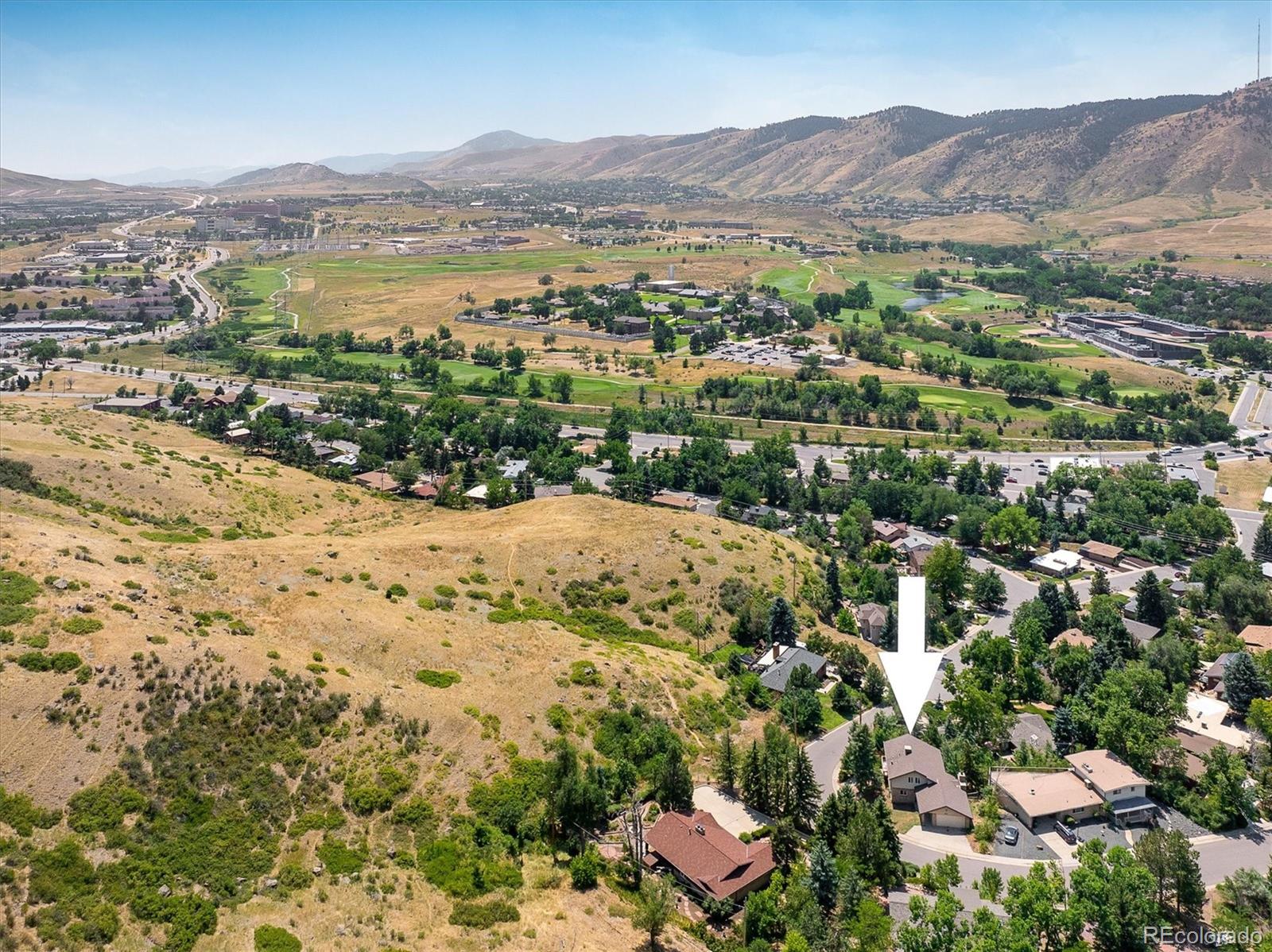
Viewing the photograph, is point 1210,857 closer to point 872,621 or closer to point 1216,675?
point 1216,675

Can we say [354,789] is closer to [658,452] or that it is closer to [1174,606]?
[1174,606]

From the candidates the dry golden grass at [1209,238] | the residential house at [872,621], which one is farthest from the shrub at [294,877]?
the dry golden grass at [1209,238]

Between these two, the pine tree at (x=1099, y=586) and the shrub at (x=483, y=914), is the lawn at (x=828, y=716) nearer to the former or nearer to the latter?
the shrub at (x=483, y=914)

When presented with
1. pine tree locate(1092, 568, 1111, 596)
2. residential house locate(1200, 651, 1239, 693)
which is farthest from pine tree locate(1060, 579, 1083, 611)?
residential house locate(1200, 651, 1239, 693)

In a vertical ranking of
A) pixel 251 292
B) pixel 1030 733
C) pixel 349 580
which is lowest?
pixel 1030 733

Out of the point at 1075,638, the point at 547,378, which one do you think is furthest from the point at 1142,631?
the point at 547,378

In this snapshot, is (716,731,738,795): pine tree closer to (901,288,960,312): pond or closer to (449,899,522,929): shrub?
(449,899,522,929): shrub
